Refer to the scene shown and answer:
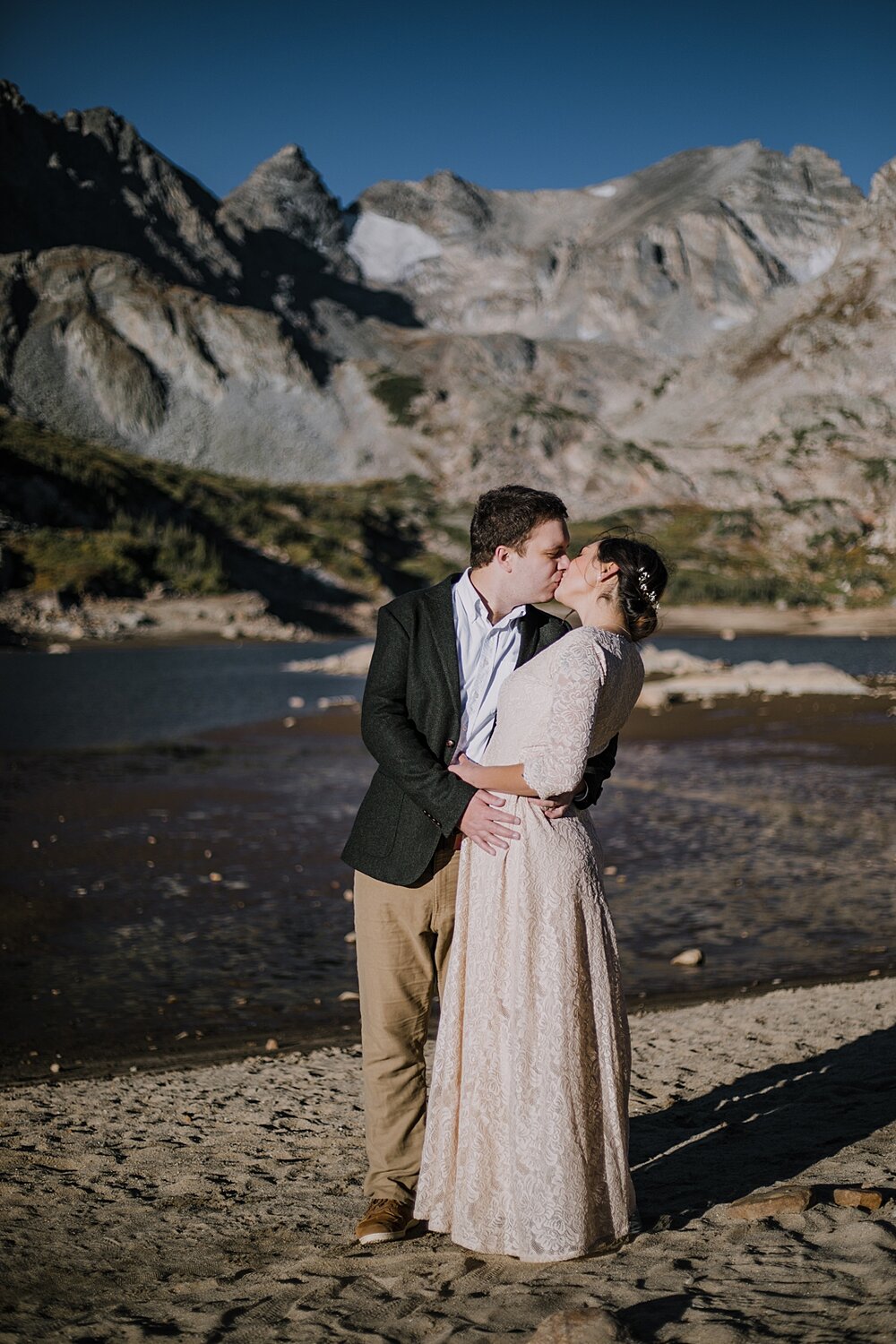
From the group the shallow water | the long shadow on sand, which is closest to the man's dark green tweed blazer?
the long shadow on sand

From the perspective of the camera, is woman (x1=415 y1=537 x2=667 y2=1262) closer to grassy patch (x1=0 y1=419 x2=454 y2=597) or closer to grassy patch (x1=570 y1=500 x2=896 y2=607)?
grassy patch (x1=0 y1=419 x2=454 y2=597)

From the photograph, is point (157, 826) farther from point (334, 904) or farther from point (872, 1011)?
point (872, 1011)

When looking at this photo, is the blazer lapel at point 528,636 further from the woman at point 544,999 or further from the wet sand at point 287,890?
the wet sand at point 287,890

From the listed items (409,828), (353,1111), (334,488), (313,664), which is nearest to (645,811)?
(353,1111)

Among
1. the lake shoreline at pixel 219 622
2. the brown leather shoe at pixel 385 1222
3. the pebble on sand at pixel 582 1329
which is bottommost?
the brown leather shoe at pixel 385 1222

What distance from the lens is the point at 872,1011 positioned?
755cm

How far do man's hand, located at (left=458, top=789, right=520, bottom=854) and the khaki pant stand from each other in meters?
0.35

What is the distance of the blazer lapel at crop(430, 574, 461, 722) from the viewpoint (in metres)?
4.18

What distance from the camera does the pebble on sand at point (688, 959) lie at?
31.4ft

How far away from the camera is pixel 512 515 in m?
4.09

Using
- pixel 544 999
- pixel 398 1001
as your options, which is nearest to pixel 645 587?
pixel 544 999

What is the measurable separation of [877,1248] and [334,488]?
183569 millimetres

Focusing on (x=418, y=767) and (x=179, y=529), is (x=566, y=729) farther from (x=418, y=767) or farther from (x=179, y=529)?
(x=179, y=529)

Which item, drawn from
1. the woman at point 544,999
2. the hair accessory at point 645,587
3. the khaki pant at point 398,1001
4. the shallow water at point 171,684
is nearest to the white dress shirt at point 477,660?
the woman at point 544,999
